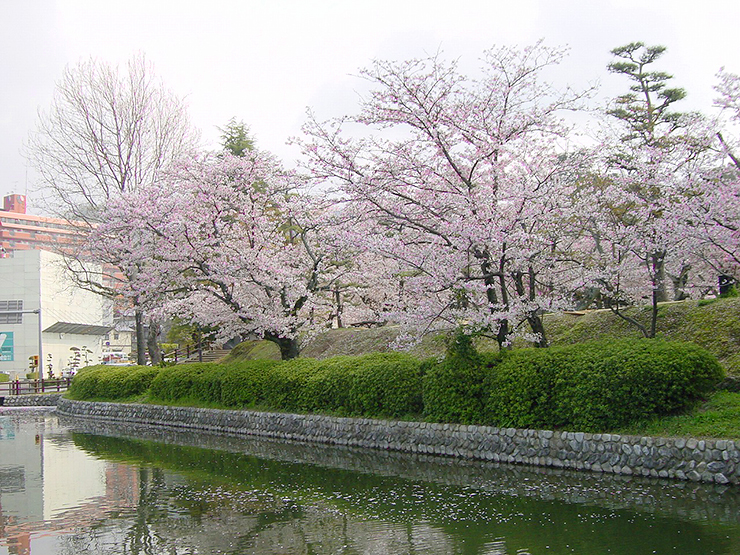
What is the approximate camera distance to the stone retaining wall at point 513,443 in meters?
8.55

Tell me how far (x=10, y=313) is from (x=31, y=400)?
49.8ft

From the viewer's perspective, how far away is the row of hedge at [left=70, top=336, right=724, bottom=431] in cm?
946

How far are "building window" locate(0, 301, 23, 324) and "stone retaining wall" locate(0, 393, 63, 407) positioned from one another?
13.9 metres

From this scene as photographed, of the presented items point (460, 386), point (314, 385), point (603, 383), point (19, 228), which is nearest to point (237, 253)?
point (314, 385)

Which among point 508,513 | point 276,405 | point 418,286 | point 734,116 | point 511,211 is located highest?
point 734,116

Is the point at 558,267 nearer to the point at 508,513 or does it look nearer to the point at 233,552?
the point at 508,513

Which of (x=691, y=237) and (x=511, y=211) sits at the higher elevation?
(x=511, y=211)

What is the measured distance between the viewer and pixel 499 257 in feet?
38.0

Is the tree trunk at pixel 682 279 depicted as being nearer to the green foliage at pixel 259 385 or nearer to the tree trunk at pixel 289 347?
the green foliage at pixel 259 385

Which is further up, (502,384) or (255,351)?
(255,351)

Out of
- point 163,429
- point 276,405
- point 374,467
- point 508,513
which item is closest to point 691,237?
point 508,513

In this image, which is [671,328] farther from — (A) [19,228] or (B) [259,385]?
(A) [19,228]

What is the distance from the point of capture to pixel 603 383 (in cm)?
974

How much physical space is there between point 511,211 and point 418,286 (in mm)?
2172
